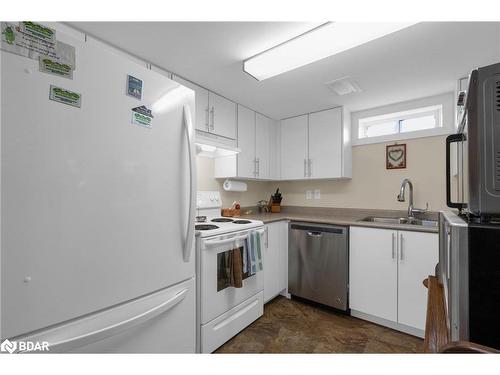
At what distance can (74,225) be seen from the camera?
78cm

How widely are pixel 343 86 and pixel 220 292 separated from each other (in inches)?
78.1

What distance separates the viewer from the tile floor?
170cm

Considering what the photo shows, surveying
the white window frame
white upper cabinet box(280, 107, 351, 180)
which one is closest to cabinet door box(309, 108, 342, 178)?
white upper cabinet box(280, 107, 351, 180)

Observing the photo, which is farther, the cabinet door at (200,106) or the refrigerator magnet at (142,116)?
the cabinet door at (200,106)

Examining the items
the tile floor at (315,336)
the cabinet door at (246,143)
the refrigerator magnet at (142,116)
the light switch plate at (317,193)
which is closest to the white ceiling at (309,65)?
the cabinet door at (246,143)

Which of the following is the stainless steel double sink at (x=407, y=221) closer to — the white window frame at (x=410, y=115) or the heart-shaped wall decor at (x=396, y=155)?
the heart-shaped wall decor at (x=396, y=155)

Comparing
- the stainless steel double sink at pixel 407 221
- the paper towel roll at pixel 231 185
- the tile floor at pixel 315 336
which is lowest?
the tile floor at pixel 315 336

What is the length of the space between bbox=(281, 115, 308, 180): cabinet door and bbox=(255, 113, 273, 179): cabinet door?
0.24 m

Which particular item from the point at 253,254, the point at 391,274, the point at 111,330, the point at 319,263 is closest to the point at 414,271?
the point at 391,274

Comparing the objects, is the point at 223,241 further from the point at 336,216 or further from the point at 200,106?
the point at 336,216

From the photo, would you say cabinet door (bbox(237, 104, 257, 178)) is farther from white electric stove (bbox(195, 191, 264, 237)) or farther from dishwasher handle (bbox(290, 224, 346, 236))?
dishwasher handle (bbox(290, 224, 346, 236))

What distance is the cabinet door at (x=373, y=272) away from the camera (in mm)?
1912

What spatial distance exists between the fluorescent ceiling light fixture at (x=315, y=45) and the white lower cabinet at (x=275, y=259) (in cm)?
144

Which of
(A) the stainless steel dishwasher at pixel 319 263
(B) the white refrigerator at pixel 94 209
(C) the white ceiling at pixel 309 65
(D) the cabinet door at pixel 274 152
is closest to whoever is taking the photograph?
(B) the white refrigerator at pixel 94 209
